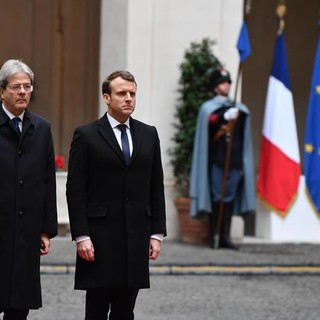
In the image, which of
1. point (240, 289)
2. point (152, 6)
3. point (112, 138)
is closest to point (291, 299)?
point (240, 289)

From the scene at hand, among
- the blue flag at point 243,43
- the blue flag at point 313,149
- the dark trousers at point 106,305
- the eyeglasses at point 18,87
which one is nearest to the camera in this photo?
the eyeglasses at point 18,87

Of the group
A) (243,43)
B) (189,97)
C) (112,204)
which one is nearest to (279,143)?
(189,97)

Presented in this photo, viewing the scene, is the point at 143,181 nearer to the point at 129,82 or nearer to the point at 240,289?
the point at 129,82

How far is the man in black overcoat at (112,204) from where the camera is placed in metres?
6.78

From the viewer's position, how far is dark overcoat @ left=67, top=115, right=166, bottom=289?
6.80 metres

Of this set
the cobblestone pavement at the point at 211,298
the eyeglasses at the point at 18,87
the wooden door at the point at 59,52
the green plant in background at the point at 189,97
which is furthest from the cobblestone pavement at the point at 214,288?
the eyeglasses at the point at 18,87

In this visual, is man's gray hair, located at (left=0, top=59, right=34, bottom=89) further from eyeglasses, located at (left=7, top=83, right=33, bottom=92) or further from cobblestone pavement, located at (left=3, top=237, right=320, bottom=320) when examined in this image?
cobblestone pavement, located at (left=3, top=237, right=320, bottom=320)

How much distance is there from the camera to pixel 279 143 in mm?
13836

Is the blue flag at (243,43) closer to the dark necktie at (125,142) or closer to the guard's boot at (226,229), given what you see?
the guard's boot at (226,229)

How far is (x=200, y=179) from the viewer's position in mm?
13055

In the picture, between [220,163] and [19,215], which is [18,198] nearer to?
[19,215]

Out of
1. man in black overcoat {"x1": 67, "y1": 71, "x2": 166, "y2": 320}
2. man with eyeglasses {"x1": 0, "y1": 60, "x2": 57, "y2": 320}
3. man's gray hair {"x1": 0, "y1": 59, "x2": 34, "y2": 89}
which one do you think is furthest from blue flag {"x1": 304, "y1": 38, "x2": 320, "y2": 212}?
man's gray hair {"x1": 0, "y1": 59, "x2": 34, "y2": 89}

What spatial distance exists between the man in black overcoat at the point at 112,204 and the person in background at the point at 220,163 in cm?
604

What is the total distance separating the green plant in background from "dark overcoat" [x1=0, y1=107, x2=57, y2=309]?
22.1ft
